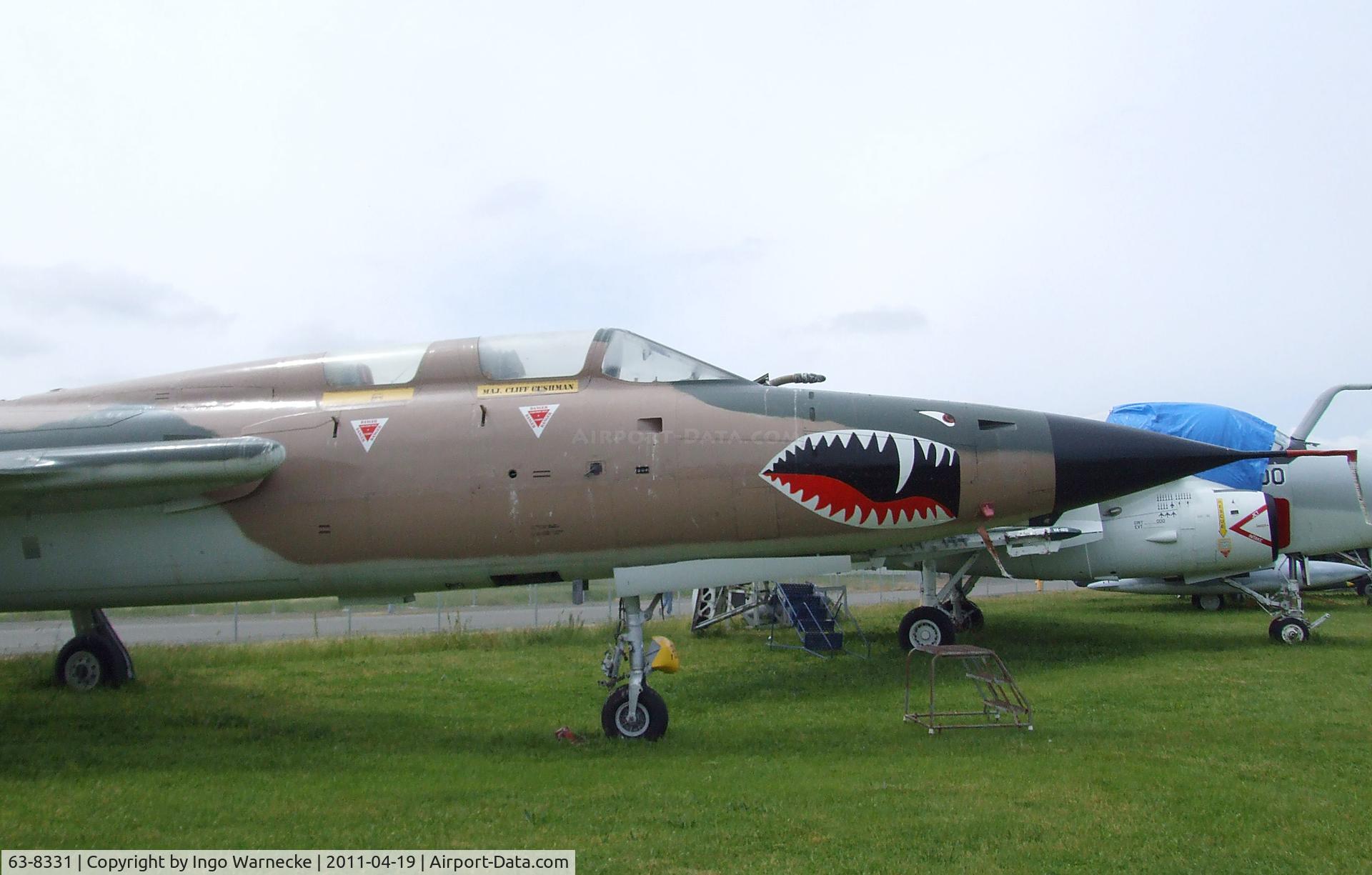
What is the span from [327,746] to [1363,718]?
8.43 meters

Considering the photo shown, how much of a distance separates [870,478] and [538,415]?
249 cm

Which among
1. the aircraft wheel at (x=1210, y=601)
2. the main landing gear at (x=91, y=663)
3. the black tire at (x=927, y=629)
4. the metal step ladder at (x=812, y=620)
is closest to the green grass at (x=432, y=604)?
the aircraft wheel at (x=1210, y=601)

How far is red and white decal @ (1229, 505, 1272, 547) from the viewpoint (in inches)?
574

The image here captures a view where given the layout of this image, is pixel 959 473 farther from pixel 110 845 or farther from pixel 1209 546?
pixel 1209 546

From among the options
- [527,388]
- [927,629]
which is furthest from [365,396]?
[927,629]

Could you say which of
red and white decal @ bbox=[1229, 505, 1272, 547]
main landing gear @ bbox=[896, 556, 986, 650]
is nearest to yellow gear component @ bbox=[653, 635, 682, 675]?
main landing gear @ bbox=[896, 556, 986, 650]

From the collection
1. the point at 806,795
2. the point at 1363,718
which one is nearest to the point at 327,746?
the point at 806,795

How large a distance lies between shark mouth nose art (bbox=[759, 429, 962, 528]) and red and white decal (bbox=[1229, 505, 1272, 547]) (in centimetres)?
996

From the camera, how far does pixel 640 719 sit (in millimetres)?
7355

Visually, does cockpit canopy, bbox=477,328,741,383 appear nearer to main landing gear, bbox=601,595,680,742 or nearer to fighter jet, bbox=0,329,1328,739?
fighter jet, bbox=0,329,1328,739

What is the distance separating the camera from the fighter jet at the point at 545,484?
6941 millimetres

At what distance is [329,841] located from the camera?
15.9 feet

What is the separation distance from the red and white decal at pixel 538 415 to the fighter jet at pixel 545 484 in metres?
0.01

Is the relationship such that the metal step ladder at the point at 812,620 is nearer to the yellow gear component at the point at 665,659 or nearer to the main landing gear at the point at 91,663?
the yellow gear component at the point at 665,659
